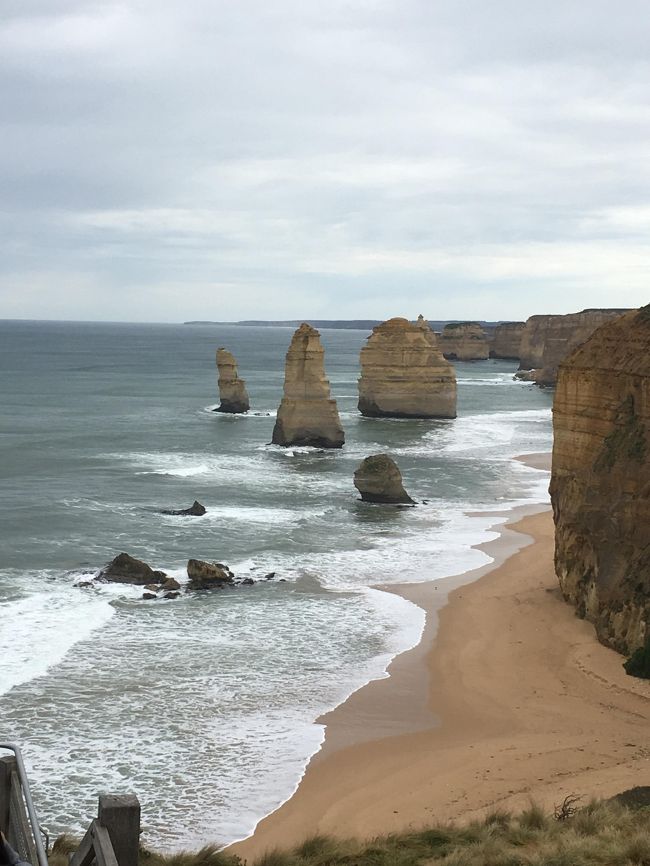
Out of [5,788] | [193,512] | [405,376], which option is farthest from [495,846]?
[405,376]

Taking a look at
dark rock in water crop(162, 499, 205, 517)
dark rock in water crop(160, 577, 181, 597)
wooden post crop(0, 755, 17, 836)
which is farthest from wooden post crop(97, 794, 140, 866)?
dark rock in water crop(162, 499, 205, 517)

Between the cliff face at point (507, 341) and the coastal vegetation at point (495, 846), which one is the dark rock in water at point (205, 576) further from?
the cliff face at point (507, 341)

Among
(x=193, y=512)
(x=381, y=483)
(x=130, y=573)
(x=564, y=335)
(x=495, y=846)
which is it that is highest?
(x=564, y=335)

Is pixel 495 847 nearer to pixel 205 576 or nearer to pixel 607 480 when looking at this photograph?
pixel 607 480

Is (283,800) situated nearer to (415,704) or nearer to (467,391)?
(415,704)

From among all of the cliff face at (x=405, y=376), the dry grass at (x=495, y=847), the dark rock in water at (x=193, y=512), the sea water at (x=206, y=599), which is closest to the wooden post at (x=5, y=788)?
the dry grass at (x=495, y=847)

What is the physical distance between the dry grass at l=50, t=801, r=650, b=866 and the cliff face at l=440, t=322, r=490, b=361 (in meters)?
135

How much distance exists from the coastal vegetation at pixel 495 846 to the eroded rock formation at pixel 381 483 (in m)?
23.8

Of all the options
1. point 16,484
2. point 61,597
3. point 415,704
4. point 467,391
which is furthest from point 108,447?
point 467,391

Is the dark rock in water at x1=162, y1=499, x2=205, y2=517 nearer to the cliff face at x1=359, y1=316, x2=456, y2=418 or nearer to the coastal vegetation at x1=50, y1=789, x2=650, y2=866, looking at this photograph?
the coastal vegetation at x1=50, y1=789, x2=650, y2=866

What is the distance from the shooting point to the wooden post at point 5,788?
6348mm

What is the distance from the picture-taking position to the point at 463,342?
14312 cm

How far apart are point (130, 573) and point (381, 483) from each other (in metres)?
12.7

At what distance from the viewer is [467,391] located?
9169 cm
